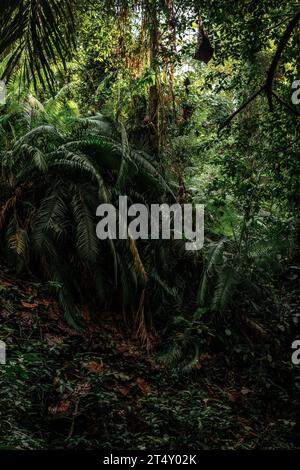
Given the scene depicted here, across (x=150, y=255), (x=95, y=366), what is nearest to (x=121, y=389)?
(x=95, y=366)

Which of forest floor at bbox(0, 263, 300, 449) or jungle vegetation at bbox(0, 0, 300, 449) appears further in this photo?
jungle vegetation at bbox(0, 0, 300, 449)

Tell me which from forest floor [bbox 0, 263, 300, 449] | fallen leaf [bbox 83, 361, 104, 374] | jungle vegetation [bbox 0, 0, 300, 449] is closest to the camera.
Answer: forest floor [bbox 0, 263, 300, 449]

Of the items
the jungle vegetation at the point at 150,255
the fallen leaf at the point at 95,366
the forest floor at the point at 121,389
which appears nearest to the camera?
the forest floor at the point at 121,389

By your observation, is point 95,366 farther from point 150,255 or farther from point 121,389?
point 150,255

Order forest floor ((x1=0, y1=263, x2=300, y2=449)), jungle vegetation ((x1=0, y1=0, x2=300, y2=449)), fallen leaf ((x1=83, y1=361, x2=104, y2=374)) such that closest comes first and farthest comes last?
forest floor ((x1=0, y1=263, x2=300, y2=449))
jungle vegetation ((x1=0, y1=0, x2=300, y2=449))
fallen leaf ((x1=83, y1=361, x2=104, y2=374))

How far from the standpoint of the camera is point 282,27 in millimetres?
5004

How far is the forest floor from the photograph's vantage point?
400cm

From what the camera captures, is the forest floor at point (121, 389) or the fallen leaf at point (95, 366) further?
the fallen leaf at point (95, 366)

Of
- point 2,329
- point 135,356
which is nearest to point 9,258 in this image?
point 2,329

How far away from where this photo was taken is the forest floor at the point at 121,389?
4.00 meters

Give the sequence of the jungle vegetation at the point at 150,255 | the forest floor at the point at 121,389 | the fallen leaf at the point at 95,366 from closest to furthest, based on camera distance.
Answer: the forest floor at the point at 121,389 < the jungle vegetation at the point at 150,255 < the fallen leaf at the point at 95,366

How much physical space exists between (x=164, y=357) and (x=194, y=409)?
124 centimetres

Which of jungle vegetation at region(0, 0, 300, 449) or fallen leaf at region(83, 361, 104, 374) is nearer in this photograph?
jungle vegetation at region(0, 0, 300, 449)

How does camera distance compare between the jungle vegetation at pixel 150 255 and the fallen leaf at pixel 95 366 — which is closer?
the jungle vegetation at pixel 150 255
